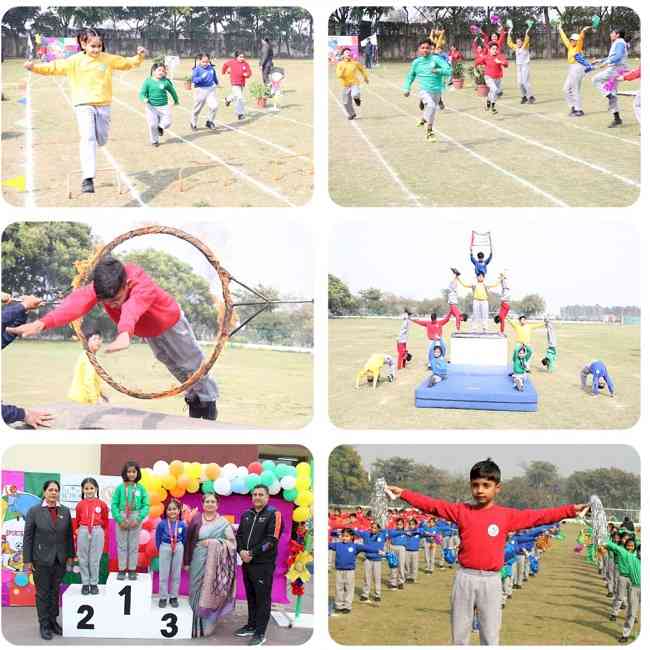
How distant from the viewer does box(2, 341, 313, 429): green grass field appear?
34.5ft

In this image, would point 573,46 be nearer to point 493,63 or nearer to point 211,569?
point 493,63

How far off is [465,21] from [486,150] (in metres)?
1.25

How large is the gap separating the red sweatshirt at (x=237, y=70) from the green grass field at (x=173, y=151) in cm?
11

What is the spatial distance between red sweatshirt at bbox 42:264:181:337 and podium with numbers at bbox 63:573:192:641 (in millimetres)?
1782

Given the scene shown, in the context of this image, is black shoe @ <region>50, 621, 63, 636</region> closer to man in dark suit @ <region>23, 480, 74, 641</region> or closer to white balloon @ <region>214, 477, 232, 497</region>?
man in dark suit @ <region>23, 480, 74, 641</region>

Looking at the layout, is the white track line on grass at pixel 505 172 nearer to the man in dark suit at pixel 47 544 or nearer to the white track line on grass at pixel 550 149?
the white track line on grass at pixel 550 149

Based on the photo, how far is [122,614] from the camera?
709 cm

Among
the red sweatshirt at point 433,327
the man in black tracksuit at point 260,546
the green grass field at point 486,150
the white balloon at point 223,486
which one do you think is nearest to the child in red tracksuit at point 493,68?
the green grass field at point 486,150

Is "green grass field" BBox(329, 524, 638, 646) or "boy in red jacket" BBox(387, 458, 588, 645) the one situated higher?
"boy in red jacket" BBox(387, 458, 588, 645)

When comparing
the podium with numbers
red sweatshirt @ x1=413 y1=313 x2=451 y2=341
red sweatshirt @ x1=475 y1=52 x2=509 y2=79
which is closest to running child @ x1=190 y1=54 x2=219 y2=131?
red sweatshirt @ x1=475 y1=52 x2=509 y2=79

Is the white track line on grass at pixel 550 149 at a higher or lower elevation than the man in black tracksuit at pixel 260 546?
higher

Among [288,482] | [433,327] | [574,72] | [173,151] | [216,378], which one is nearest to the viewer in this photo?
[288,482]

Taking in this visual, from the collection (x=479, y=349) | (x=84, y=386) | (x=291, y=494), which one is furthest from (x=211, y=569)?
(x=479, y=349)

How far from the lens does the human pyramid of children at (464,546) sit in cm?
596
